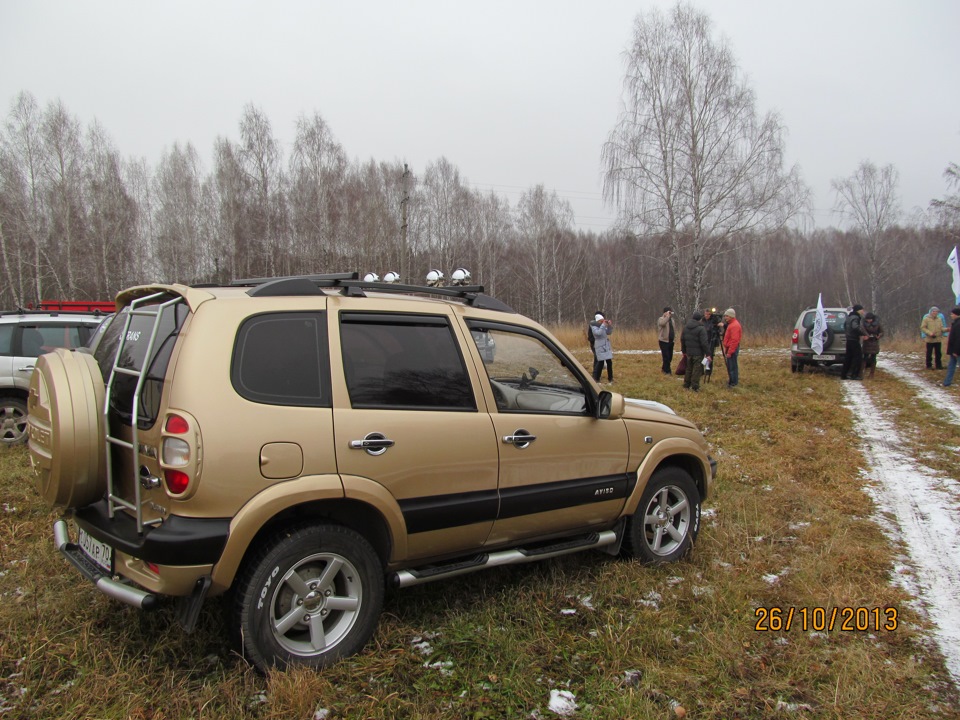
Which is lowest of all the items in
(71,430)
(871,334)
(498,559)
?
(498,559)

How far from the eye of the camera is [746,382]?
47.4 ft

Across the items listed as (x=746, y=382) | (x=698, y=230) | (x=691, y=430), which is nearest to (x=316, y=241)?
(x=698, y=230)

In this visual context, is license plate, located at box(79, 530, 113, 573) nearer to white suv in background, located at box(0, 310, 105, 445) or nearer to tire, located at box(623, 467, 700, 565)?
tire, located at box(623, 467, 700, 565)

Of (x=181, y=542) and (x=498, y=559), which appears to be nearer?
(x=181, y=542)

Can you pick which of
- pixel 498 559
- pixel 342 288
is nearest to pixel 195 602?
pixel 498 559

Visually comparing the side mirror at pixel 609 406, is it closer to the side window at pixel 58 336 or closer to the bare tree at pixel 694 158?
the side window at pixel 58 336

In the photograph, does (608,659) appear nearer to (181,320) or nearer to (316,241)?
(181,320)

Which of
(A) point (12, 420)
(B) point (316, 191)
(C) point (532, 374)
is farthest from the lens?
(B) point (316, 191)

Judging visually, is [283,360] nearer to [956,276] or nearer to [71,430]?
[71,430]

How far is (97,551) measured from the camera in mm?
2988

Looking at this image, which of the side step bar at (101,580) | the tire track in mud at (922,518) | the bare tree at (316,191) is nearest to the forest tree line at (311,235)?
the bare tree at (316,191)

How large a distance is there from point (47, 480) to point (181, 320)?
3.43 ft

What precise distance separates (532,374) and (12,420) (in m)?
7.30

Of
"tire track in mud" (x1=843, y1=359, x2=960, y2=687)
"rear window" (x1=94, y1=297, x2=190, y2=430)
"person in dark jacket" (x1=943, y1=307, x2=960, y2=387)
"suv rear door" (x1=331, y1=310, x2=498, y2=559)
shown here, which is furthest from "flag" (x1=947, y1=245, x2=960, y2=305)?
"rear window" (x1=94, y1=297, x2=190, y2=430)
